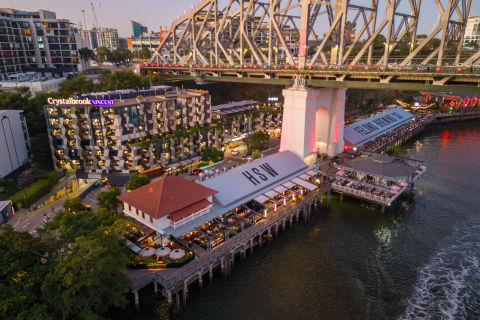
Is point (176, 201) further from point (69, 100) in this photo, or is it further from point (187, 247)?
point (69, 100)

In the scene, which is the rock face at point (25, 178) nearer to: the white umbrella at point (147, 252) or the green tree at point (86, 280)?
the white umbrella at point (147, 252)

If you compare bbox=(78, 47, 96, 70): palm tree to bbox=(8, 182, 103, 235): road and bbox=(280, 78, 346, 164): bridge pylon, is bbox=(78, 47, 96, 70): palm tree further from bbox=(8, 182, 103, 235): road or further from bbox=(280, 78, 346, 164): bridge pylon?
bbox=(280, 78, 346, 164): bridge pylon

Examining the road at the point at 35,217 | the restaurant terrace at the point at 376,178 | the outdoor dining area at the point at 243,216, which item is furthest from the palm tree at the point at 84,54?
the restaurant terrace at the point at 376,178

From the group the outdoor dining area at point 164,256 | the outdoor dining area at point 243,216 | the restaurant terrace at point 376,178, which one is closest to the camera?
the outdoor dining area at point 164,256

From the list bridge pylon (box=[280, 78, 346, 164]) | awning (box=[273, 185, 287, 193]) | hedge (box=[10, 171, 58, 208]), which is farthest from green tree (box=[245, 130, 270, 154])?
hedge (box=[10, 171, 58, 208])

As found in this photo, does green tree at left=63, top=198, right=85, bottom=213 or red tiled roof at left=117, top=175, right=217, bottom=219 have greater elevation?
red tiled roof at left=117, top=175, right=217, bottom=219

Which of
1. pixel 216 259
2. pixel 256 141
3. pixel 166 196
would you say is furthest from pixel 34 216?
pixel 256 141

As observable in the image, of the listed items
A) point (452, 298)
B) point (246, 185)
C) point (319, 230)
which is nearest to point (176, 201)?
point (246, 185)
